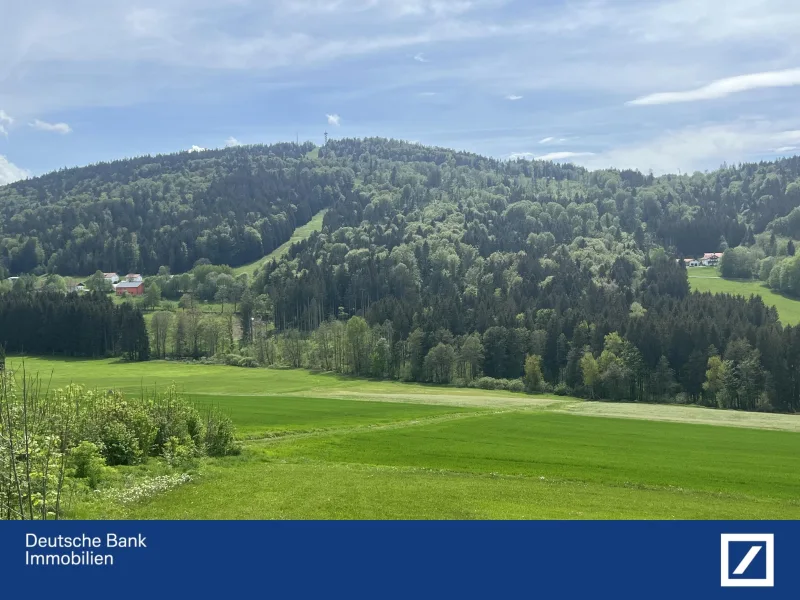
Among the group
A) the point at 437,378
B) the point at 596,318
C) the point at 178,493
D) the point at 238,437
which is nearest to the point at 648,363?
the point at 596,318

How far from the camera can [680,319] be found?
451 ft

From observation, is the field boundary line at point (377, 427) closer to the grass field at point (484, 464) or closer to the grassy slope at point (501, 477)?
the grass field at point (484, 464)

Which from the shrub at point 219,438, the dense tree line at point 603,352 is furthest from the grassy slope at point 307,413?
the dense tree line at point 603,352

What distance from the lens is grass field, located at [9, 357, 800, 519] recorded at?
31844 mm

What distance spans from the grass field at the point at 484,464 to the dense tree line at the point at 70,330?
80.8 m

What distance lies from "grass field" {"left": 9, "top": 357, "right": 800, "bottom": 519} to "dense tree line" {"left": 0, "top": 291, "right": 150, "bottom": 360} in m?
80.8

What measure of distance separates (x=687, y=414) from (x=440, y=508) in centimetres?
7715

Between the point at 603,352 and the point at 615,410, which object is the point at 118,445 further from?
the point at 603,352

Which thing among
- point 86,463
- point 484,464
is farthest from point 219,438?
point 484,464

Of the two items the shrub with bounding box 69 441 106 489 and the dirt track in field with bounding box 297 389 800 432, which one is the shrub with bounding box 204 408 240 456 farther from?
the dirt track in field with bounding box 297 389 800 432

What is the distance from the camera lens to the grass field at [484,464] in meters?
31.8

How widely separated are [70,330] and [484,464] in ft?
538

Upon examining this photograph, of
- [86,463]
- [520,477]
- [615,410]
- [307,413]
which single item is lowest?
[615,410]

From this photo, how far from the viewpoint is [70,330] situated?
17812cm
